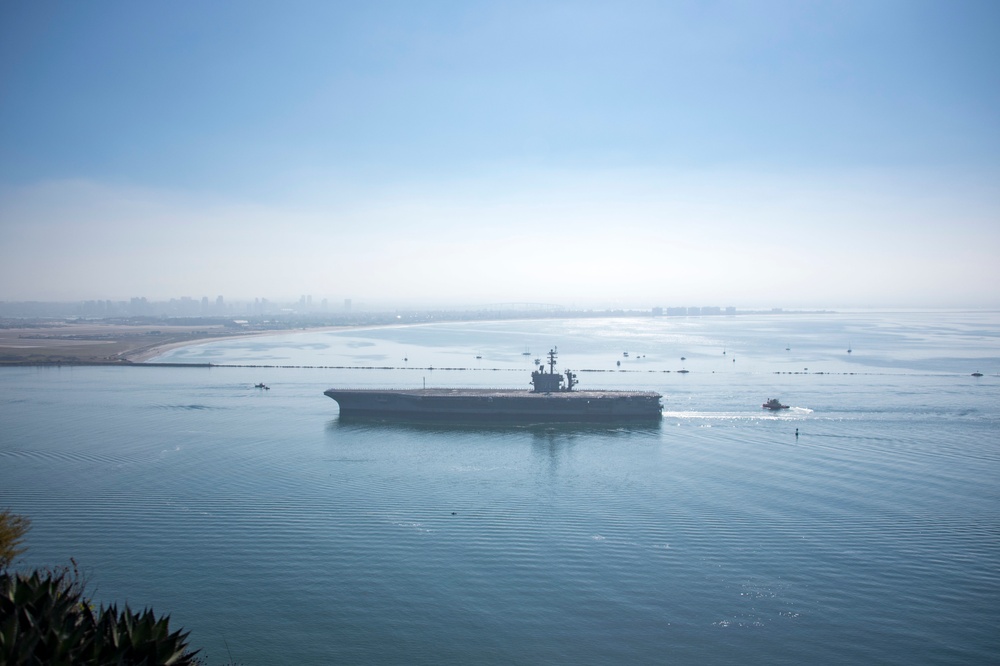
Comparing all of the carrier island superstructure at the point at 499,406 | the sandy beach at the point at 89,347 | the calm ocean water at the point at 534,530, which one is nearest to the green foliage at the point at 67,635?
the calm ocean water at the point at 534,530

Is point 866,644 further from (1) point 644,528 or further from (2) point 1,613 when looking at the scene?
(2) point 1,613

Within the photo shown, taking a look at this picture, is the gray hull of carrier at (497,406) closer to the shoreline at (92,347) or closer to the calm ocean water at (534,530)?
the calm ocean water at (534,530)

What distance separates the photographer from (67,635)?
821cm

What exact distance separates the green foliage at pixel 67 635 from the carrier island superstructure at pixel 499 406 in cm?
2922

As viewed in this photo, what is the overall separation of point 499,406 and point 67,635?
31.0 m

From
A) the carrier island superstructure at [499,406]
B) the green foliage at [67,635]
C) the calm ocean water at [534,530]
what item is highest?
the green foliage at [67,635]

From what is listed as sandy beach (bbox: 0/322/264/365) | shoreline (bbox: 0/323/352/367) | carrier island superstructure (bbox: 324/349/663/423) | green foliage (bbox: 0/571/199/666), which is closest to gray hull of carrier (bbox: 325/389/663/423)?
carrier island superstructure (bbox: 324/349/663/423)

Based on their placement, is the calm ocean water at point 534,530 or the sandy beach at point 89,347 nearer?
the calm ocean water at point 534,530

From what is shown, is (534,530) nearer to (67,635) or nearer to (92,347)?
(67,635)

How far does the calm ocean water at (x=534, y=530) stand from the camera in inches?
511

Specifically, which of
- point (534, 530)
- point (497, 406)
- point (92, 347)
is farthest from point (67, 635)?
point (92, 347)

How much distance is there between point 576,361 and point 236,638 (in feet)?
216

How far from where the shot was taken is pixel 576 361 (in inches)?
3031

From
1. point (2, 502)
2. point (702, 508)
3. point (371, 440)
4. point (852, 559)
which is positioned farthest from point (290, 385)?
point (852, 559)
